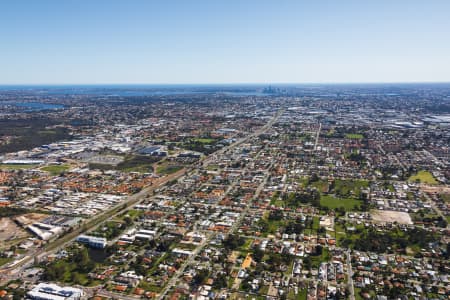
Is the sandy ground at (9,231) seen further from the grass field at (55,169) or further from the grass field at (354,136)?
the grass field at (354,136)

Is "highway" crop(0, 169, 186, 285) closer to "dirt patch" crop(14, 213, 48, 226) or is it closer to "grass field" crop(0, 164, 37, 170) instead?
"dirt patch" crop(14, 213, 48, 226)

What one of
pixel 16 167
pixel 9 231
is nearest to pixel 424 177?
pixel 9 231

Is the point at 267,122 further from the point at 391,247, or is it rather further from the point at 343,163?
the point at 391,247

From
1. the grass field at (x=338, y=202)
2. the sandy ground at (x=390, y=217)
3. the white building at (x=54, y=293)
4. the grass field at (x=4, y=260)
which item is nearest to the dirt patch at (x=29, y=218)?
the grass field at (x=4, y=260)

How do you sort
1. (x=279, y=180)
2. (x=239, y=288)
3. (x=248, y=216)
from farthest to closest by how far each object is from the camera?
1. (x=279, y=180)
2. (x=248, y=216)
3. (x=239, y=288)

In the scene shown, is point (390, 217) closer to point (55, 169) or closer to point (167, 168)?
point (167, 168)

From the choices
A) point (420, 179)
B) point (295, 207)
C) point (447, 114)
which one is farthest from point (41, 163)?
point (447, 114)
